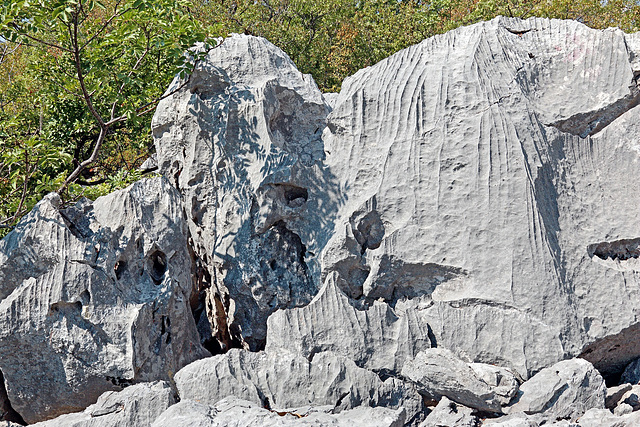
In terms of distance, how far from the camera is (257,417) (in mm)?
4945

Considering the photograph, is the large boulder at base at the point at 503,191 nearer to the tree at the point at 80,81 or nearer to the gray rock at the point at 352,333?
the gray rock at the point at 352,333

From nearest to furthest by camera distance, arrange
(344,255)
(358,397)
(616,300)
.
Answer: (358,397)
(616,300)
(344,255)

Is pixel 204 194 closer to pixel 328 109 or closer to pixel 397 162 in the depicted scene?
pixel 328 109

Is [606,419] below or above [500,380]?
below

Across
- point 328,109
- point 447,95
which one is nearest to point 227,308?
point 328,109

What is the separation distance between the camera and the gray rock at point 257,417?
489 centimetres

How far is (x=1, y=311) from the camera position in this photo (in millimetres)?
5797

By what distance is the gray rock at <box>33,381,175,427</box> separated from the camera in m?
5.39

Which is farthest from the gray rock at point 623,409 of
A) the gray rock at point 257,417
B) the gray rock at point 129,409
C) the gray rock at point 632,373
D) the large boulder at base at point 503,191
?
the gray rock at point 129,409

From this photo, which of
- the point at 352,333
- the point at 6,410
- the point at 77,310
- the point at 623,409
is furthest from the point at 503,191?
the point at 6,410

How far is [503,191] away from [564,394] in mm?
2046

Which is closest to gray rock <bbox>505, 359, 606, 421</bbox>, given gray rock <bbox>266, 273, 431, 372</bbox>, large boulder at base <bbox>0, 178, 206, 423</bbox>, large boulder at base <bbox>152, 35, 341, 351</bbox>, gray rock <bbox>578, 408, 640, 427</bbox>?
gray rock <bbox>578, 408, 640, 427</bbox>

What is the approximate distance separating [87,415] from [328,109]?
431 cm

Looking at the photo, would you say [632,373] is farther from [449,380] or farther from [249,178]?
[249,178]
